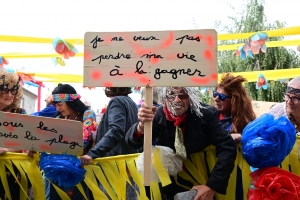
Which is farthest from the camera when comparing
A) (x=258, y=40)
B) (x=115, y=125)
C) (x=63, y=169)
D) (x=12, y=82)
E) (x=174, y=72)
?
(x=258, y=40)

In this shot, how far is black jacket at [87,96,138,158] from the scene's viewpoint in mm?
2332

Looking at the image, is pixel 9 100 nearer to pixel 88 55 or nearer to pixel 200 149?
pixel 88 55

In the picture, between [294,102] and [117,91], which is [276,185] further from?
[117,91]

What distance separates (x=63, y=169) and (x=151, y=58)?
795 mm

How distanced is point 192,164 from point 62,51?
4.61m

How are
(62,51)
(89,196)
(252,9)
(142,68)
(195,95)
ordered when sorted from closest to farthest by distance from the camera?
1. (142,68)
2. (195,95)
3. (89,196)
4. (62,51)
5. (252,9)

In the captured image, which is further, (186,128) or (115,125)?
(115,125)

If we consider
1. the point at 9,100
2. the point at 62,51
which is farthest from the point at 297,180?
Result: the point at 62,51

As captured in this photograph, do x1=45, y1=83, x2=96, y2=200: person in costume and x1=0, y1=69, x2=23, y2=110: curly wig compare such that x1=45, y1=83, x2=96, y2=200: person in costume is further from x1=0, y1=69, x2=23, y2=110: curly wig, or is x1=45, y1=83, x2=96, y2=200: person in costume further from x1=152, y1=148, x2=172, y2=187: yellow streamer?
x1=152, y1=148, x2=172, y2=187: yellow streamer

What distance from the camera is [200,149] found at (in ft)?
7.02

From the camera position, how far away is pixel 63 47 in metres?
6.20

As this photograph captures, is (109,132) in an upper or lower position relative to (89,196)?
upper

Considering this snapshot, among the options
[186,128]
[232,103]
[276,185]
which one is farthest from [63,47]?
[276,185]

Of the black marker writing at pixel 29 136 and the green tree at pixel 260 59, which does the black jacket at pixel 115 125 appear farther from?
the green tree at pixel 260 59
